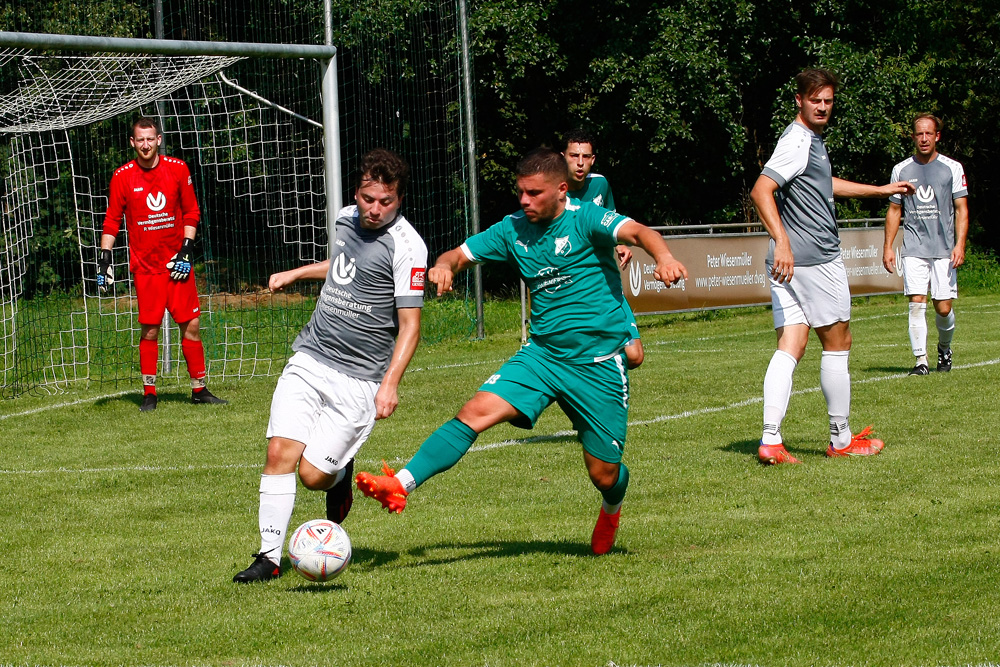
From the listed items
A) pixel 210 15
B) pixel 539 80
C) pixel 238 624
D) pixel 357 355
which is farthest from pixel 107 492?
pixel 539 80

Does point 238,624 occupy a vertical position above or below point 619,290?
below

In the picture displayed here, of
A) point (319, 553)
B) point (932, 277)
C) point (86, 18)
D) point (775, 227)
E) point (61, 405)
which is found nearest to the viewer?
point (319, 553)

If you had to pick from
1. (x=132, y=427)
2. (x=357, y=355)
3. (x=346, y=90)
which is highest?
(x=346, y=90)

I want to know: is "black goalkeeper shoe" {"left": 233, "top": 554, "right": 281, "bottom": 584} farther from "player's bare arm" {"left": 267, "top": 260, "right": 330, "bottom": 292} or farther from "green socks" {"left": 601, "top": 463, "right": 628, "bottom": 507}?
"green socks" {"left": 601, "top": 463, "right": 628, "bottom": 507}

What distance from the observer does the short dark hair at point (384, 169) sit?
5.43 m

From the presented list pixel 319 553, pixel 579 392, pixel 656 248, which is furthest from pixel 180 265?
pixel 656 248

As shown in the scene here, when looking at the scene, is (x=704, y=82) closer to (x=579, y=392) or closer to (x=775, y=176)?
(x=775, y=176)

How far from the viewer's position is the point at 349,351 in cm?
565

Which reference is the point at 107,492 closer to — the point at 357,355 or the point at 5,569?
the point at 5,569

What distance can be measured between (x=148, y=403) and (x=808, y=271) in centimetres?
614

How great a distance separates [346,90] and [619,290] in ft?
49.5

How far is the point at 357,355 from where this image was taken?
5656 millimetres

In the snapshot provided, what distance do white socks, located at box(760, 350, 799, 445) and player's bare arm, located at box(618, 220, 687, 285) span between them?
9.02 ft

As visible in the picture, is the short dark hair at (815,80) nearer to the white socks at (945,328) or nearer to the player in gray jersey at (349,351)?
the player in gray jersey at (349,351)
